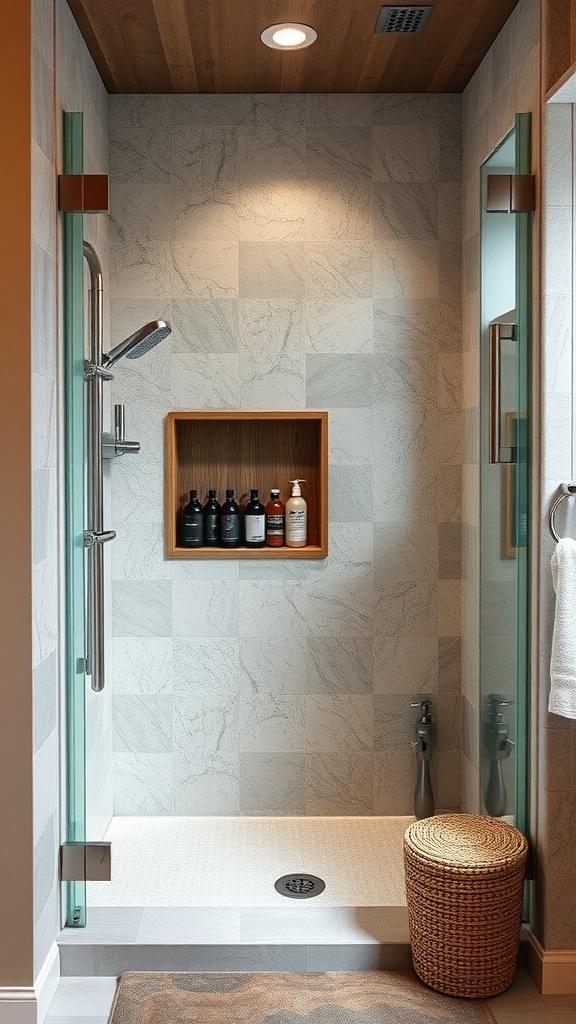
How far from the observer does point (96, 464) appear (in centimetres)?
246

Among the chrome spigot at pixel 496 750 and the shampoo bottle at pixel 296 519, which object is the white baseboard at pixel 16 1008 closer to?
the chrome spigot at pixel 496 750

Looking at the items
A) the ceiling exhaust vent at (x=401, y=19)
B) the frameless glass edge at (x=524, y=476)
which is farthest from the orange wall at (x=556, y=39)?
the ceiling exhaust vent at (x=401, y=19)

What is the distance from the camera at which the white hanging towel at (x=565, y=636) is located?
85.4 inches

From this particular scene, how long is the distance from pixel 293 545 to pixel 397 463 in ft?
1.43

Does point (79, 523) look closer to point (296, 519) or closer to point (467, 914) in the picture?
point (296, 519)

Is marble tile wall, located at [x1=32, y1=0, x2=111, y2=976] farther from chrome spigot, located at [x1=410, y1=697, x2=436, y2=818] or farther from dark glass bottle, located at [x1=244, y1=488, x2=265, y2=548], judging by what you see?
chrome spigot, located at [x1=410, y1=697, x2=436, y2=818]

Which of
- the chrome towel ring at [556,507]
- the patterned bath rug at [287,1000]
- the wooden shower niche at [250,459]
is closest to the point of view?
the patterned bath rug at [287,1000]

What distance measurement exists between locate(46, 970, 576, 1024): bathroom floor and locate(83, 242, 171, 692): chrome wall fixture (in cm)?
70

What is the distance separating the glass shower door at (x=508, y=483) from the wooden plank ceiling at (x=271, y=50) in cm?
38

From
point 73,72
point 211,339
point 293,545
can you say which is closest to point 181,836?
point 293,545

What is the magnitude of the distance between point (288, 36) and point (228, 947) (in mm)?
2374

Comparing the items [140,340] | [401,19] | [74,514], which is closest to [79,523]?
[74,514]

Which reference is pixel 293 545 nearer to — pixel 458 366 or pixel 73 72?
pixel 458 366

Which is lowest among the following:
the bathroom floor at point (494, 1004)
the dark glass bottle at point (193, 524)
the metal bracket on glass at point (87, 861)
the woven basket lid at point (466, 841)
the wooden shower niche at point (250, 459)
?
the bathroom floor at point (494, 1004)
